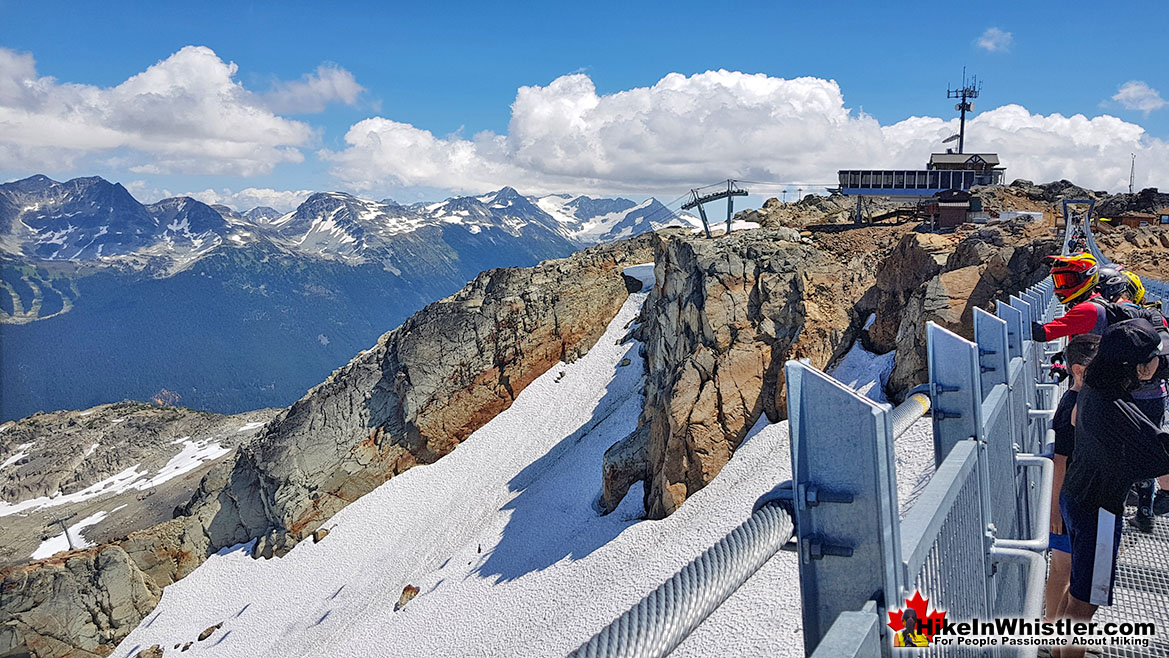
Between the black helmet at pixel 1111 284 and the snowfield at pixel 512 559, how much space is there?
7754 millimetres

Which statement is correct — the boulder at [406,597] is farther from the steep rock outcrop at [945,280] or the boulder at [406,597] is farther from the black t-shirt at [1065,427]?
the black t-shirt at [1065,427]

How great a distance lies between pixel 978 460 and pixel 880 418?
6.04 ft

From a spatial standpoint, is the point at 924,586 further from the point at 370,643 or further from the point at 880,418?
the point at 370,643

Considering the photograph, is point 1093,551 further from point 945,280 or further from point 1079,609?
point 945,280

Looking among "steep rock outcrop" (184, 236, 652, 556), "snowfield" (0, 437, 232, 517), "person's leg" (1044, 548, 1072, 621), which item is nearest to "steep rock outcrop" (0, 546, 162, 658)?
"steep rock outcrop" (184, 236, 652, 556)

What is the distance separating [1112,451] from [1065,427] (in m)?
1.78

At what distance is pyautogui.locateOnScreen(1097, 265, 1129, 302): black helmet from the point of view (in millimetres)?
6957

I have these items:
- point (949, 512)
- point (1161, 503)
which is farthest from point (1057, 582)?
point (949, 512)

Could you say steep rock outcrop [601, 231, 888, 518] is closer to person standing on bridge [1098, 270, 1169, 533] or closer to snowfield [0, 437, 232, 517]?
person standing on bridge [1098, 270, 1169, 533]

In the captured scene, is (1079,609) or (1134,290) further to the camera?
(1134,290)

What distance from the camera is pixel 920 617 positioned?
2.49 metres

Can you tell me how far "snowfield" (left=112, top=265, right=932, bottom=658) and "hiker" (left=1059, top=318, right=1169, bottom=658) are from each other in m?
9.45

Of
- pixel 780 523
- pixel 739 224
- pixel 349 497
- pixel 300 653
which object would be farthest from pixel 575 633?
pixel 739 224

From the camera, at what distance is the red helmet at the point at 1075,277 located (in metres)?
6.80
